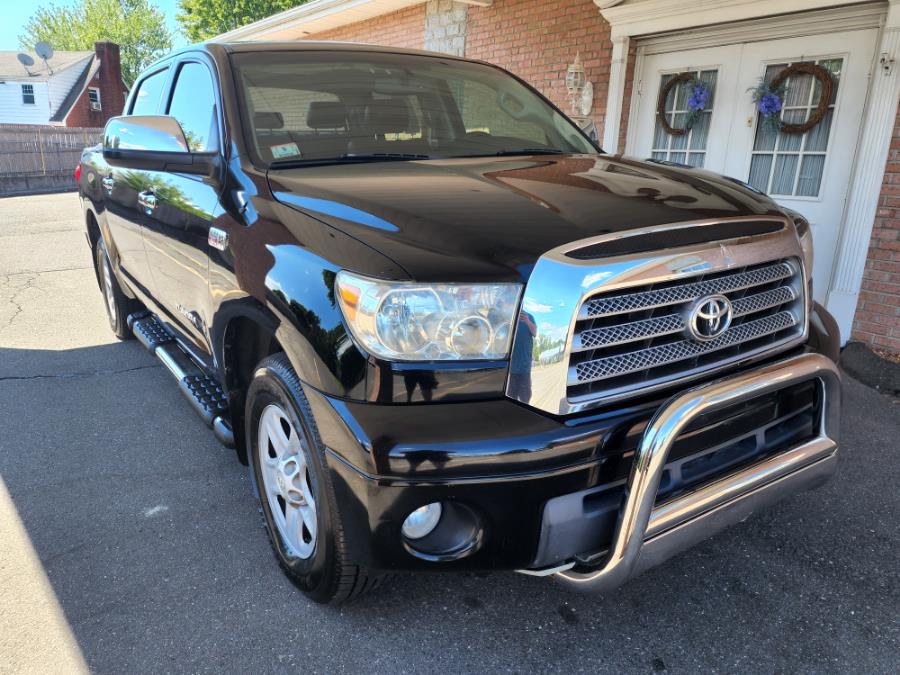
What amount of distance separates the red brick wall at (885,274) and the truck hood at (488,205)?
2.99m

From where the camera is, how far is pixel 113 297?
4871 mm

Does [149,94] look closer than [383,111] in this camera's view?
No

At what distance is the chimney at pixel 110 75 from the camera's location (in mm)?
37094

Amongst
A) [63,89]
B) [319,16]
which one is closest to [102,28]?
[63,89]

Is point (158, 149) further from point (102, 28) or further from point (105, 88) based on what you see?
point (102, 28)

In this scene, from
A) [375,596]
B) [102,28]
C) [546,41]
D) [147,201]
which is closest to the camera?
[375,596]

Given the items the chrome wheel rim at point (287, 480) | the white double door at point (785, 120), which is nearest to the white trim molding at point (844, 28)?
the white double door at point (785, 120)

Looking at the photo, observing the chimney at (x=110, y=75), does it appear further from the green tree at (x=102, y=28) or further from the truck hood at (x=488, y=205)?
the truck hood at (x=488, y=205)

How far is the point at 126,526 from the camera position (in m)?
2.64

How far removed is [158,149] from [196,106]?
0.32m

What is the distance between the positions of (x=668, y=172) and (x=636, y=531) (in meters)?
1.45

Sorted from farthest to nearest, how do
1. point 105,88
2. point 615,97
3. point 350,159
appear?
1. point 105,88
2. point 615,97
3. point 350,159

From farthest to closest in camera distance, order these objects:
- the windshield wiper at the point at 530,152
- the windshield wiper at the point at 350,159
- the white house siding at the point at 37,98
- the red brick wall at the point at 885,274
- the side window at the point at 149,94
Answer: the white house siding at the point at 37,98, the red brick wall at the point at 885,274, the side window at the point at 149,94, the windshield wiper at the point at 530,152, the windshield wiper at the point at 350,159

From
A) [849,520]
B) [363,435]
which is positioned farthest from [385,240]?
[849,520]
